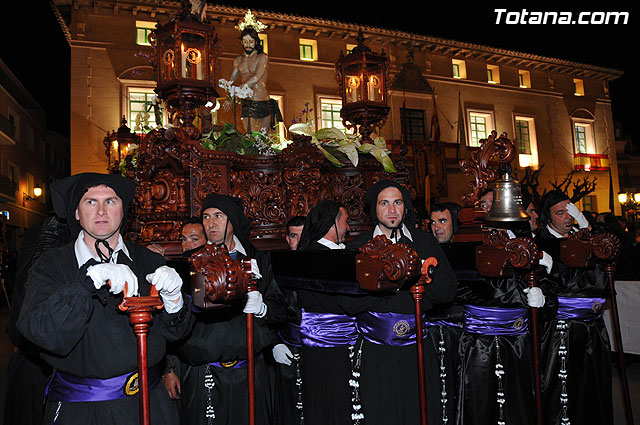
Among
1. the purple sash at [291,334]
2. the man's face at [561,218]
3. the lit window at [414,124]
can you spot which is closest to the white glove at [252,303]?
the purple sash at [291,334]

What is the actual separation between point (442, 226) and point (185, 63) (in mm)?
3067

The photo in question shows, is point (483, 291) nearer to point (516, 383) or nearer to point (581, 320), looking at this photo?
point (516, 383)

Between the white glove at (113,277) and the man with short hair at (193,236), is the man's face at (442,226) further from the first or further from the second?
the white glove at (113,277)

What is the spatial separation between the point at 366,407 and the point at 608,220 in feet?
21.6

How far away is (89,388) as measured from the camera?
2432 mm

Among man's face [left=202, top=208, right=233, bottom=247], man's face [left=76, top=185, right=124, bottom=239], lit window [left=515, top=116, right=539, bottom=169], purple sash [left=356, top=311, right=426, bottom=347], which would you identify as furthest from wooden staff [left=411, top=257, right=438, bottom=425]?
lit window [left=515, top=116, right=539, bottom=169]

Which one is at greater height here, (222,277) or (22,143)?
(22,143)

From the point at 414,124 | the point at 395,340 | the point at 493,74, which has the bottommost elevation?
the point at 395,340

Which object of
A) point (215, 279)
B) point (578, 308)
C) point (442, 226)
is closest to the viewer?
point (215, 279)

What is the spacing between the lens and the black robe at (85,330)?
2.20 m

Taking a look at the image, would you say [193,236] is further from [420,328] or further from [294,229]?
[420,328]

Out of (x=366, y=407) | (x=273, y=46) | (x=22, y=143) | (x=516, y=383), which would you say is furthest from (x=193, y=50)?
(x=22, y=143)

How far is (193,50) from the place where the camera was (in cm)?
520

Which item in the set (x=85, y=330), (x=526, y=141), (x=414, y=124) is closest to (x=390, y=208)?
(x=85, y=330)
